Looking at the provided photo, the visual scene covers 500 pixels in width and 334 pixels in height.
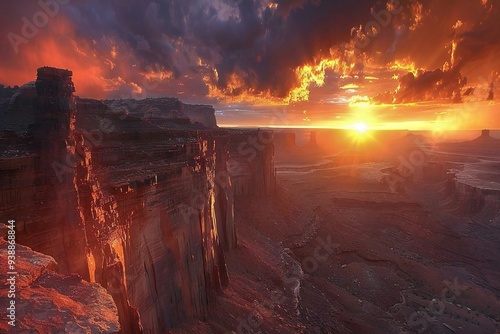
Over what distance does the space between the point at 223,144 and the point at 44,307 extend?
1095 inches

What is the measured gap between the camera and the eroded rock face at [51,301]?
11.5ft

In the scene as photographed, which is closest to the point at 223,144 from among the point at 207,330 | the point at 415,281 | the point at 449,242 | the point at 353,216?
the point at 207,330

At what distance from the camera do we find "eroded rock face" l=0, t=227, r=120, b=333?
3520mm

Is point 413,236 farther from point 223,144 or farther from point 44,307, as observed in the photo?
point 44,307

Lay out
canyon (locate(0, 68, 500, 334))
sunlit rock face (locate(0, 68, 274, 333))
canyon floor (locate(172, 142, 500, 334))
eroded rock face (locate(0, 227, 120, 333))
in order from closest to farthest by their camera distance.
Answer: eroded rock face (locate(0, 227, 120, 333)) < sunlit rock face (locate(0, 68, 274, 333)) < canyon (locate(0, 68, 500, 334)) < canyon floor (locate(172, 142, 500, 334))

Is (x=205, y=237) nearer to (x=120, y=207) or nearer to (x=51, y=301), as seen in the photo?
(x=120, y=207)

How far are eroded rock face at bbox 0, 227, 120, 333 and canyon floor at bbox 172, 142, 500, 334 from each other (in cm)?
1443

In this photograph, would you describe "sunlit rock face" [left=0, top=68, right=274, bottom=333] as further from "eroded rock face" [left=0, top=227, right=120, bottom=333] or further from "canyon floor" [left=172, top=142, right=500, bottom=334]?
"eroded rock face" [left=0, top=227, right=120, bottom=333]

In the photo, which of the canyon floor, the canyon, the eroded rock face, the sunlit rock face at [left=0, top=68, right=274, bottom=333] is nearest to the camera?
the eroded rock face

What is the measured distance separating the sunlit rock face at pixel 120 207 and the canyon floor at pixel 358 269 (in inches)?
141

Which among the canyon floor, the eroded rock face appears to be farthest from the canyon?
the canyon floor

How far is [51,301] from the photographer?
401 cm

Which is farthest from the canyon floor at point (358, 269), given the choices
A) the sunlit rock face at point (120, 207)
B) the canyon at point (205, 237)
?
the sunlit rock face at point (120, 207)

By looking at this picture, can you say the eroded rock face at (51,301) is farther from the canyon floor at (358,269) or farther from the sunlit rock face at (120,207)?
the canyon floor at (358,269)
